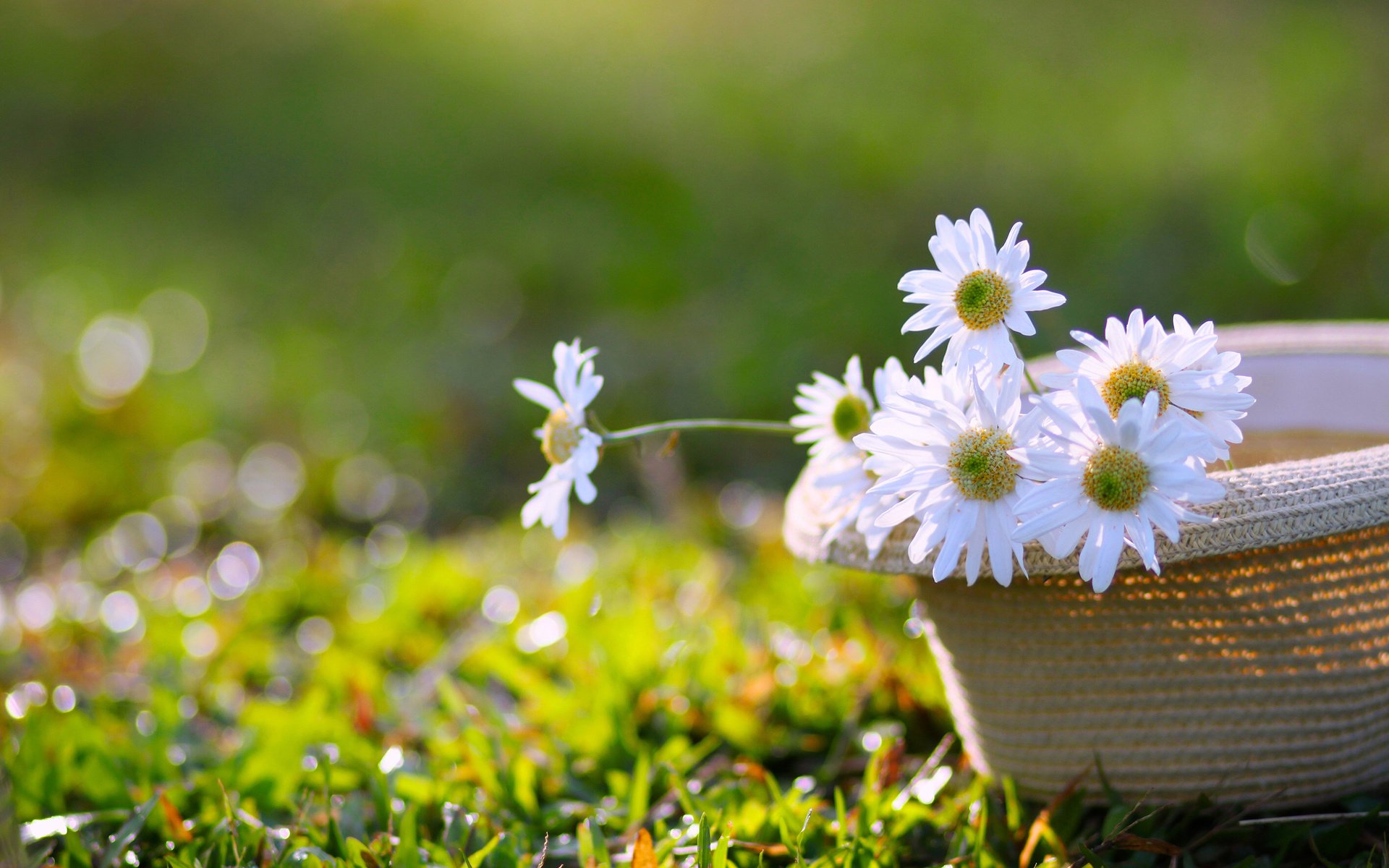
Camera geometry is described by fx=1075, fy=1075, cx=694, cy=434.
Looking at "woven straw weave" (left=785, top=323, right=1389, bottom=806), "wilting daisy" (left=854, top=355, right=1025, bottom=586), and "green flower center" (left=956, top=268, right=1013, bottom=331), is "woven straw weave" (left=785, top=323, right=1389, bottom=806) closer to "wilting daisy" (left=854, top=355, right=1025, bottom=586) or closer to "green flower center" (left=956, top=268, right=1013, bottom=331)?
"wilting daisy" (left=854, top=355, right=1025, bottom=586)

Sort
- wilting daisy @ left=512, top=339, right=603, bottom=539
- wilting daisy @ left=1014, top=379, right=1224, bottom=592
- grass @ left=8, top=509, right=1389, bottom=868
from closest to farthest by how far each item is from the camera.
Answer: wilting daisy @ left=1014, top=379, right=1224, bottom=592
wilting daisy @ left=512, top=339, right=603, bottom=539
grass @ left=8, top=509, right=1389, bottom=868

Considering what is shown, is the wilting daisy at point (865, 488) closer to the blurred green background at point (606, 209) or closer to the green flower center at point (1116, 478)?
the green flower center at point (1116, 478)

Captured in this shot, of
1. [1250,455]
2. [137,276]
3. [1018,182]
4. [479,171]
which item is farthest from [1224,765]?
[479,171]

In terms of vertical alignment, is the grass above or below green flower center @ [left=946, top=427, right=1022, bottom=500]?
below

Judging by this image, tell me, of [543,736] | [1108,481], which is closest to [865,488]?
[1108,481]

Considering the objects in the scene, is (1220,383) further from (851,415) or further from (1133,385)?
(851,415)

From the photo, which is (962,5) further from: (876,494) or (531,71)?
(876,494)

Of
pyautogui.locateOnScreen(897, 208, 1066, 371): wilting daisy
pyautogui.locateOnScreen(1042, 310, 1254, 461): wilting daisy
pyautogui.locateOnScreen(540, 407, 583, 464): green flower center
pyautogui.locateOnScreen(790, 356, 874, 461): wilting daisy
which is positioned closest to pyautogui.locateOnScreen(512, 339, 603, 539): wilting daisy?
pyautogui.locateOnScreen(540, 407, 583, 464): green flower center
